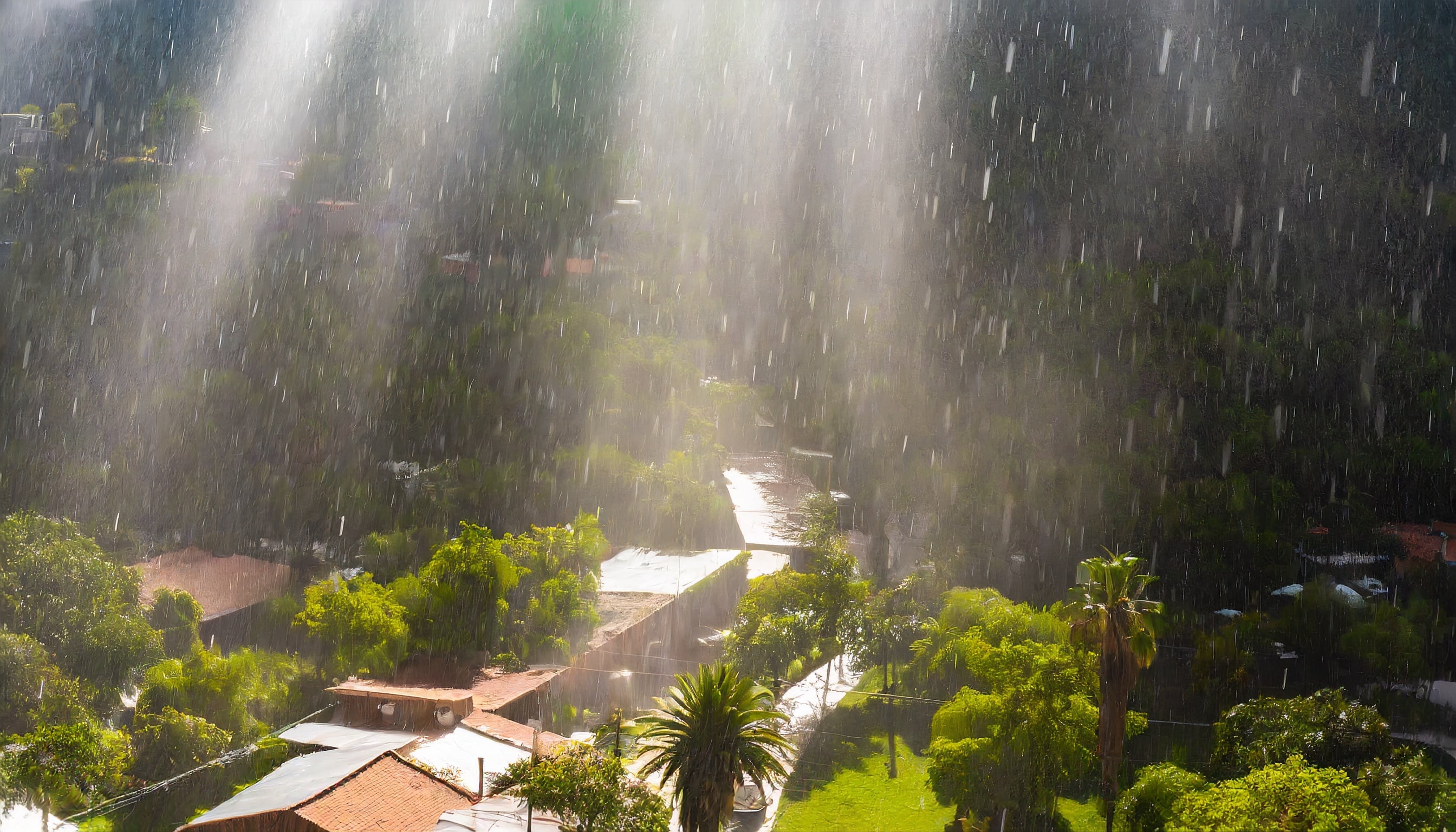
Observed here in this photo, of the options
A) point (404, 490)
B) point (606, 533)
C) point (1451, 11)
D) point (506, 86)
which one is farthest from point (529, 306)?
point (1451, 11)

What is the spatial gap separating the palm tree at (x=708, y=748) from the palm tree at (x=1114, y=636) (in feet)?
17.2

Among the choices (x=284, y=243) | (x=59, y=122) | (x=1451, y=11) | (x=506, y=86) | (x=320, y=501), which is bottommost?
(x=320, y=501)

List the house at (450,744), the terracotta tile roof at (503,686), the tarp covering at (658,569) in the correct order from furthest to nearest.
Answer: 1. the tarp covering at (658,569)
2. the terracotta tile roof at (503,686)
3. the house at (450,744)

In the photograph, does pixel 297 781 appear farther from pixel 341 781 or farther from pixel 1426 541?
pixel 1426 541

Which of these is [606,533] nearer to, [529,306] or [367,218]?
[529,306]

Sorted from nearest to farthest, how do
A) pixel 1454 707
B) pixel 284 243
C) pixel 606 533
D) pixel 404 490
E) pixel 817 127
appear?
1. pixel 1454 707
2. pixel 606 533
3. pixel 404 490
4. pixel 284 243
5. pixel 817 127

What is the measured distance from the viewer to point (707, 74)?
67.7 metres

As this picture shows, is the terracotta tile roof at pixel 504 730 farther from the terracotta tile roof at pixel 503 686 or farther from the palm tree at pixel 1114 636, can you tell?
the palm tree at pixel 1114 636

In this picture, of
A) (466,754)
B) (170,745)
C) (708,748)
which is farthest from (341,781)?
(170,745)

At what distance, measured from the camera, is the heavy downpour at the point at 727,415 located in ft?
51.9

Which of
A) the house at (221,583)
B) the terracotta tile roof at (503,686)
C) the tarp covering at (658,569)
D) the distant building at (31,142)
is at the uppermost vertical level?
the distant building at (31,142)

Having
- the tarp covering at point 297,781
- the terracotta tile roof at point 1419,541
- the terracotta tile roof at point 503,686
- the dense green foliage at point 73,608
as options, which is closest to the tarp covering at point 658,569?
the terracotta tile roof at point 503,686

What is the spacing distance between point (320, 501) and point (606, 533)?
14.7 m

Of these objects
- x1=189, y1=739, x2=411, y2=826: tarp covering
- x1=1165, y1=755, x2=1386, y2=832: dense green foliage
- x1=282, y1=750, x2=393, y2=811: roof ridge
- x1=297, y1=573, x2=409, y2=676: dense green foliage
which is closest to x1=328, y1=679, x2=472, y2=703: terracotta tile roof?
x1=297, y1=573, x2=409, y2=676: dense green foliage
